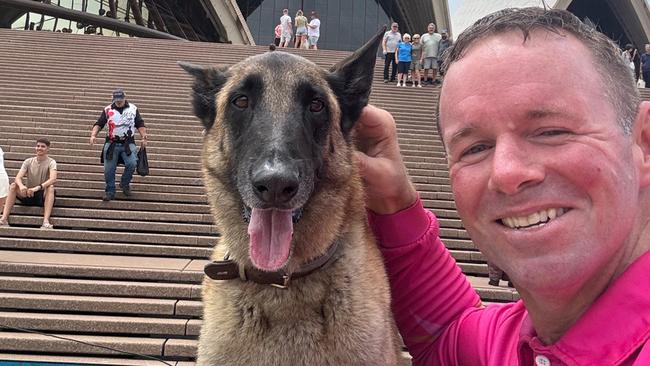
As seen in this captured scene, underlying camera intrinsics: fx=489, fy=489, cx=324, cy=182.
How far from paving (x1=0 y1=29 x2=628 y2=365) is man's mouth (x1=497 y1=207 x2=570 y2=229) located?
5.36 ft

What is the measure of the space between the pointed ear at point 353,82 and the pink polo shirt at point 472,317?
0.53 meters

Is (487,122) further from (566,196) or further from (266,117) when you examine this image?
(266,117)

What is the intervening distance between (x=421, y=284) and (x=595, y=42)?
1.33m

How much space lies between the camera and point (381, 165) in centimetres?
231

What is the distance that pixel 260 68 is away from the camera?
2.37 m

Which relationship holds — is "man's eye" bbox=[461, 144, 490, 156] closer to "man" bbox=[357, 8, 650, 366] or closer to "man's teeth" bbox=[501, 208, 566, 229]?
"man" bbox=[357, 8, 650, 366]

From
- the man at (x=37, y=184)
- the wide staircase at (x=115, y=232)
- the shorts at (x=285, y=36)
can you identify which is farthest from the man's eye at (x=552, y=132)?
the shorts at (x=285, y=36)

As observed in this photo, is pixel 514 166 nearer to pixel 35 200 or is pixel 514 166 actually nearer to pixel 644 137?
pixel 644 137

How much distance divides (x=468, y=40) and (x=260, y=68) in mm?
1175

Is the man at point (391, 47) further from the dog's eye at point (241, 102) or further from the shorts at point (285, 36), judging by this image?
the dog's eye at point (241, 102)

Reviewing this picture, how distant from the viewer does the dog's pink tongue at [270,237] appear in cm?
202

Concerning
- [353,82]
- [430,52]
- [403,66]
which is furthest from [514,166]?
[403,66]

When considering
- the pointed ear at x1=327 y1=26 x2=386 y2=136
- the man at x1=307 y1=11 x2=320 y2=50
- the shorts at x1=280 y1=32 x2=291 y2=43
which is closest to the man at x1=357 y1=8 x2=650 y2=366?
the pointed ear at x1=327 y1=26 x2=386 y2=136

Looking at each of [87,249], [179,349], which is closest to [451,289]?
[179,349]
